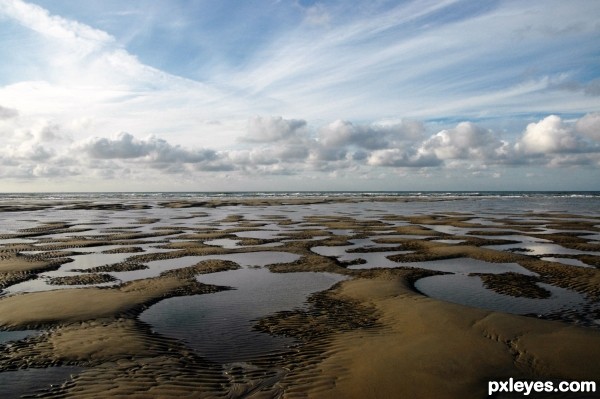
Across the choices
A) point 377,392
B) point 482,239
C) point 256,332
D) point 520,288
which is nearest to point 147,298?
point 256,332

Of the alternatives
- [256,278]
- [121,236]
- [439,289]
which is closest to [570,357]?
[439,289]

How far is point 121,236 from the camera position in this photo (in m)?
31.6

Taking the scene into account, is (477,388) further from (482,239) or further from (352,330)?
(482,239)

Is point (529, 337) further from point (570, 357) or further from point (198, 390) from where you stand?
point (198, 390)

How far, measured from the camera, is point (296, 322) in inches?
447

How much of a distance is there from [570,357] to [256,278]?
1160 cm

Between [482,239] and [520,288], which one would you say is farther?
[482,239]

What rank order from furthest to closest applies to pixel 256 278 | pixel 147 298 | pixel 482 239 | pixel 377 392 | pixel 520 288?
pixel 482 239, pixel 256 278, pixel 520 288, pixel 147 298, pixel 377 392

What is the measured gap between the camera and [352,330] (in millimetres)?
10773

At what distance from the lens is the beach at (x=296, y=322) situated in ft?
26.1

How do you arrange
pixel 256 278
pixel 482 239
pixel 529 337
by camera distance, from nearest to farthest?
1. pixel 529 337
2. pixel 256 278
3. pixel 482 239

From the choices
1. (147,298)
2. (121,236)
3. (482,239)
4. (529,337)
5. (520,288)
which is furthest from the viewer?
(121,236)

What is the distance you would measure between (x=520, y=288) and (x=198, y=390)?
41.8 ft

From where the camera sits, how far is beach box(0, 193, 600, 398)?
7.95 meters
